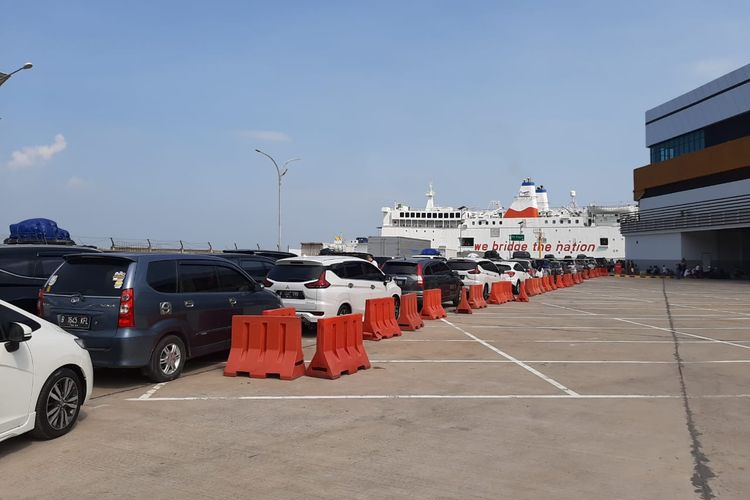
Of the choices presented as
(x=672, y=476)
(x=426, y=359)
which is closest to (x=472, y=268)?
(x=426, y=359)

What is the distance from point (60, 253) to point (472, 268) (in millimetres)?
15403

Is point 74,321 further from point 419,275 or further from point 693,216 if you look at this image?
point 693,216

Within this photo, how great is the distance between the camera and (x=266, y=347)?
8.15 m

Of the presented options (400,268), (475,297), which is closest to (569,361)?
(400,268)

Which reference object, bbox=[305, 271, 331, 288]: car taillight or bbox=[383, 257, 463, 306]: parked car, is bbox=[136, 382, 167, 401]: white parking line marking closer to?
bbox=[305, 271, 331, 288]: car taillight

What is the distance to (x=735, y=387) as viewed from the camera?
8039 millimetres

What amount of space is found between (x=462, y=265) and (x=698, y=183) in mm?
35041

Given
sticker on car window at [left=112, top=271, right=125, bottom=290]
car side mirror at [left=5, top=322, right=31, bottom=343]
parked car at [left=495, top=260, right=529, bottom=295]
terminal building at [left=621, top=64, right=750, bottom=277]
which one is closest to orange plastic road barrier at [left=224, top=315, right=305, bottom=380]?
sticker on car window at [left=112, top=271, right=125, bottom=290]

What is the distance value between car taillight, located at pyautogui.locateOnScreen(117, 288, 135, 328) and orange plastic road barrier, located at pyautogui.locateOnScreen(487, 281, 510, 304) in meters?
15.8

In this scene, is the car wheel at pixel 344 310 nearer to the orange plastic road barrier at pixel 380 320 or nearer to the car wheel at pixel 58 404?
the orange plastic road barrier at pixel 380 320

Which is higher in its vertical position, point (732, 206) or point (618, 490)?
point (732, 206)

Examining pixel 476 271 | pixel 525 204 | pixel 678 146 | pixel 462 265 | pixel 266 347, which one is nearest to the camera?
pixel 266 347

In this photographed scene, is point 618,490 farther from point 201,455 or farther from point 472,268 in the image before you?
point 472,268

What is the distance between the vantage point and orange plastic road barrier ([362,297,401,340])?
11634 mm
